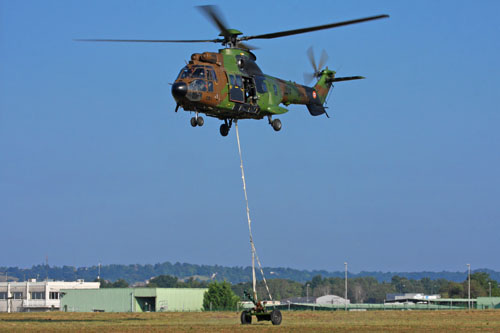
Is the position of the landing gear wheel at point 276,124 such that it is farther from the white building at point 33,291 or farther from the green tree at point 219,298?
the white building at point 33,291

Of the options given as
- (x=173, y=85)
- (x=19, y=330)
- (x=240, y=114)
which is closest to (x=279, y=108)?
(x=240, y=114)

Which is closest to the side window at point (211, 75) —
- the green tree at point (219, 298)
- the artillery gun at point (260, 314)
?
the artillery gun at point (260, 314)

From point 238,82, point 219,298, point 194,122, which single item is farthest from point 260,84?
point 219,298

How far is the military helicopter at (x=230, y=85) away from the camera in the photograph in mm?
43312

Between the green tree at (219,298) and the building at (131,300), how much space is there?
237 cm

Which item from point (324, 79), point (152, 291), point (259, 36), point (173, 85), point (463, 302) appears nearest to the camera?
point (173, 85)

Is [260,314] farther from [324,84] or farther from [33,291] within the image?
[33,291]

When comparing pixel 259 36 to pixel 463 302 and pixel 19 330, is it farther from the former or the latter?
pixel 463 302

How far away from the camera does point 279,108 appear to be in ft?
162

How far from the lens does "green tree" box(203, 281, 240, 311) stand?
131m

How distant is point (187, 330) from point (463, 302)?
12346 cm

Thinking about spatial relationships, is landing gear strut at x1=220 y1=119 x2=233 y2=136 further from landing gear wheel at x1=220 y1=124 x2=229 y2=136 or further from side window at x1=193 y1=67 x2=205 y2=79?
side window at x1=193 y1=67 x2=205 y2=79

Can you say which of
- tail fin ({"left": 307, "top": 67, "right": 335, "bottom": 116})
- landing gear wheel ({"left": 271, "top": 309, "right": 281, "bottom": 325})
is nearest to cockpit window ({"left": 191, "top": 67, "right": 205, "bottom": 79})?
tail fin ({"left": 307, "top": 67, "right": 335, "bottom": 116})

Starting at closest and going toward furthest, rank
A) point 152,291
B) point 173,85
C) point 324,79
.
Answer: point 173,85 → point 324,79 → point 152,291
